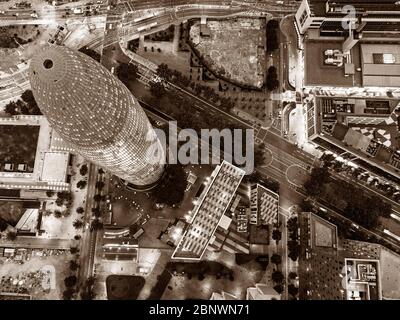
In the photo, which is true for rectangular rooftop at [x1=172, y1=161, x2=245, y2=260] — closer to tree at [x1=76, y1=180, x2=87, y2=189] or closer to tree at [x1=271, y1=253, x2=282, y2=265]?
tree at [x1=271, y1=253, x2=282, y2=265]

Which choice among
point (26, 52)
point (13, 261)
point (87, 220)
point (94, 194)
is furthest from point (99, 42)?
point (13, 261)

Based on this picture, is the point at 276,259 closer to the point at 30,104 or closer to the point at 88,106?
the point at 88,106

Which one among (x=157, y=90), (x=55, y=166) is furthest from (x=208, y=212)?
(x=55, y=166)

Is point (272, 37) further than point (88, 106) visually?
Yes

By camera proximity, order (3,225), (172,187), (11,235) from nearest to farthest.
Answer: (3,225) < (11,235) < (172,187)
